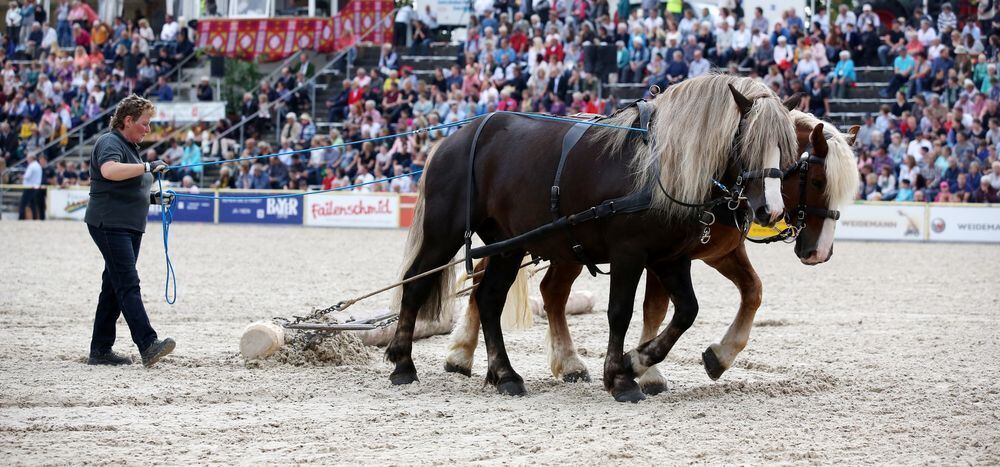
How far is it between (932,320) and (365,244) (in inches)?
439

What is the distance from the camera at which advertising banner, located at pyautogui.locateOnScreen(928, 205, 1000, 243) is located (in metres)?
19.9

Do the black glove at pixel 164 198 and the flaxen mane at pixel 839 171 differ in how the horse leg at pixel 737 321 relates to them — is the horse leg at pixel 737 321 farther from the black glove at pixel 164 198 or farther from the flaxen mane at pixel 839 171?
the black glove at pixel 164 198

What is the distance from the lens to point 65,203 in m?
26.3

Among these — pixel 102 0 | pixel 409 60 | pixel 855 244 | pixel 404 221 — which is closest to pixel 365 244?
pixel 404 221

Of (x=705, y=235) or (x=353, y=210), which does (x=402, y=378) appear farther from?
(x=353, y=210)

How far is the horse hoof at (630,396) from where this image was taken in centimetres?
623

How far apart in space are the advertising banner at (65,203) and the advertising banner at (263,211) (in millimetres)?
3258

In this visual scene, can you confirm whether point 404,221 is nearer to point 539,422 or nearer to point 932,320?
point 932,320

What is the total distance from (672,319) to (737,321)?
59cm

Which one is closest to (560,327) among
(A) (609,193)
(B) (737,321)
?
(B) (737,321)

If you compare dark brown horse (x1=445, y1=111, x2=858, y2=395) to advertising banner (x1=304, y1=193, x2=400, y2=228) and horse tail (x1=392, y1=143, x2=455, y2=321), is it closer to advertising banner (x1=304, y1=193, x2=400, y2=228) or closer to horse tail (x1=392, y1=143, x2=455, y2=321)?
horse tail (x1=392, y1=143, x2=455, y2=321)

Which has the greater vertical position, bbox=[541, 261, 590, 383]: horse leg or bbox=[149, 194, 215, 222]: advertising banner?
bbox=[541, 261, 590, 383]: horse leg

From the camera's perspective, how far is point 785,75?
22.8 metres

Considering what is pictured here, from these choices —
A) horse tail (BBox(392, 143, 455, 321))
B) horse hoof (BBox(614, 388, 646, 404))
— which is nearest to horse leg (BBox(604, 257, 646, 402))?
horse hoof (BBox(614, 388, 646, 404))
